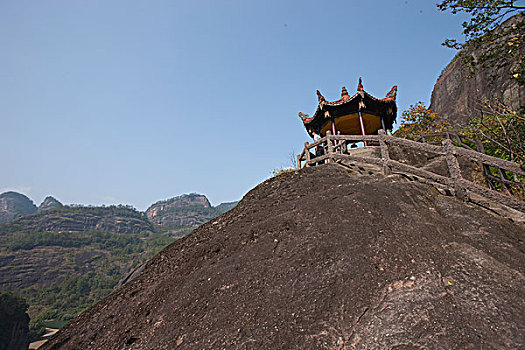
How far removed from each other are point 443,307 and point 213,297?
344cm

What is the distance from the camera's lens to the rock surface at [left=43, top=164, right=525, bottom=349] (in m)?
3.52

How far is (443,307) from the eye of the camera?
3.71m

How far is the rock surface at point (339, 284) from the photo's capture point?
3523 millimetres

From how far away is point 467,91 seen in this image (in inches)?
1081

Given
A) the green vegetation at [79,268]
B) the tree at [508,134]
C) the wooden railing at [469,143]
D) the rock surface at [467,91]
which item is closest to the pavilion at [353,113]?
the wooden railing at [469,143]

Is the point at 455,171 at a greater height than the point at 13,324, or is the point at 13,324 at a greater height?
the point at 455,171

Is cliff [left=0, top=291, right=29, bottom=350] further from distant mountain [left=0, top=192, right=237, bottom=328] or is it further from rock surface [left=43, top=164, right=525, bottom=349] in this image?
rock surface [left=43, top=164, right=525, bottom=349]

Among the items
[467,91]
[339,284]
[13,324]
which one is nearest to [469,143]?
[339,284]

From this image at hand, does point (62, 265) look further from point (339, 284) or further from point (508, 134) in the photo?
point (508, 134)

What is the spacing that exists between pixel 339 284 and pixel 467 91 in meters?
32.0

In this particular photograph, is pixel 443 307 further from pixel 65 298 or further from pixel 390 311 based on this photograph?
pixel 65 298

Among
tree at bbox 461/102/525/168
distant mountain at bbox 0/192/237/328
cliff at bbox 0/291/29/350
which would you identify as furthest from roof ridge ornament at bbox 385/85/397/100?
distant mountain at bbox 0/192/237/328

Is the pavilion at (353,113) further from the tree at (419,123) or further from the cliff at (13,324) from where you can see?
the cliff at (13,324)

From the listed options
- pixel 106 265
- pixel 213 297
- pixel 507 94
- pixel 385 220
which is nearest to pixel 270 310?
pixel 213 297
